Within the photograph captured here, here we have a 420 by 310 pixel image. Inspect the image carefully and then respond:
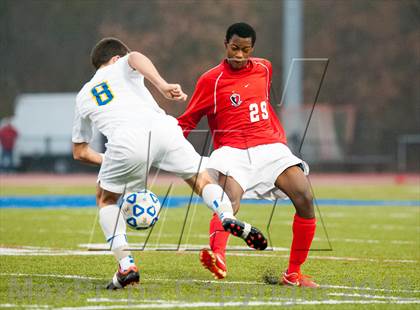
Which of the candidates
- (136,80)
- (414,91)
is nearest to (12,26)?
(414,91)

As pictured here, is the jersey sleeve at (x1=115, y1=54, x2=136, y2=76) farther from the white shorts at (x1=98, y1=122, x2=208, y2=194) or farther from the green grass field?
the green grass field

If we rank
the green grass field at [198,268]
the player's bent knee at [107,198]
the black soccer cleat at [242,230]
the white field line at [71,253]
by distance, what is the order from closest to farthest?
the green grass field at [198,268]
the black soccer cleat at [242,230]
the player's bent knee at [107,198]
the white field line at [71,253]

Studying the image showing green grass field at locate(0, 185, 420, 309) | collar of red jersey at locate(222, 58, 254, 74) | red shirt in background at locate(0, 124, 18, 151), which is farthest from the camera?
red shirt in background at locate(0, 124, 18, 151)

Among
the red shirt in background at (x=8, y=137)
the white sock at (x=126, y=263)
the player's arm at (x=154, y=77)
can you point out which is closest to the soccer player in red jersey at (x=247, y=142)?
the white sock at (x=126, y=263)

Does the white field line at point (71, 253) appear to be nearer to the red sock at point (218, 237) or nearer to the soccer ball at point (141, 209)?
the red sock at point (218, 237)

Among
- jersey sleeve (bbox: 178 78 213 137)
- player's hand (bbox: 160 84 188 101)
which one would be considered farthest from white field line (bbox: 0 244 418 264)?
player's hand (bbox: 160 84 188 101)

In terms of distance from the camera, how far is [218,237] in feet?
26.7

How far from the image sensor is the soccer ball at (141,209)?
23.9ft

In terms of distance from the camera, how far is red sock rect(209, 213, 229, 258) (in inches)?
318

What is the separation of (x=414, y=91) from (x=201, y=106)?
40274mm

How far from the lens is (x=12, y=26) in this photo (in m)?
52.4

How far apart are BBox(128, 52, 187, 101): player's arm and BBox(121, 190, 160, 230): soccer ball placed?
31.7 inches

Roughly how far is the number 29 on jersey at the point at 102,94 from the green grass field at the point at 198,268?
129 centimetres

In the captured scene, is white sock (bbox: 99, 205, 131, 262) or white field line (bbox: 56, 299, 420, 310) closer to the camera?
white field line (bbox: 56, 299, 420, 310)
